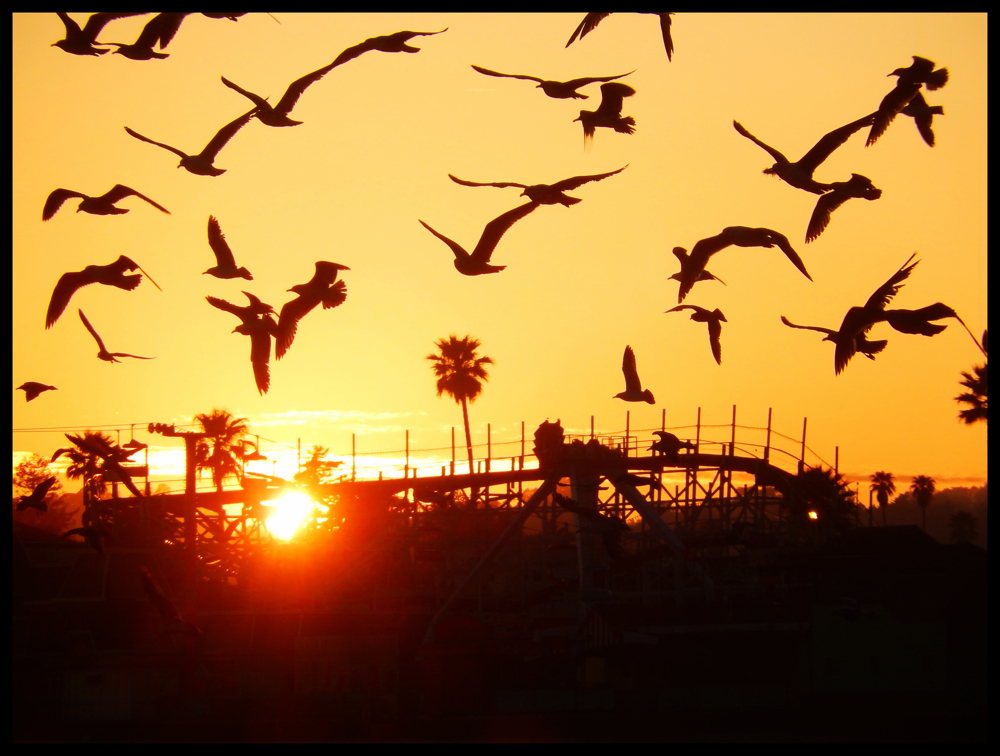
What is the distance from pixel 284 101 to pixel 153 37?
1.92 m

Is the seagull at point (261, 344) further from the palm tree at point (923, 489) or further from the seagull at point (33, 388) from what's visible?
the palm tree at point (923, 489)

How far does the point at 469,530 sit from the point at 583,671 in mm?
13519

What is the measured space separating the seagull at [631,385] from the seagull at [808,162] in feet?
14.8

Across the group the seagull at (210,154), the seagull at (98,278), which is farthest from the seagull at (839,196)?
the seagull at (98,278)

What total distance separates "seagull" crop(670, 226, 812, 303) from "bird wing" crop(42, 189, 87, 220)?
340 inches

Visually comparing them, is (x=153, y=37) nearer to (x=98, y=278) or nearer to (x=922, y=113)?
(x=98, y=278)

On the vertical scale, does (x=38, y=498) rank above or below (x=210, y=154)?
A: below

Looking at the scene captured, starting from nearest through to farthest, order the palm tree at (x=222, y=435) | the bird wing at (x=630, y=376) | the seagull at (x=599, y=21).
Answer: the seagull at (x=599, y=21), the bird wing at (x=630, y=376), the palm tree at (x=222, y=435)

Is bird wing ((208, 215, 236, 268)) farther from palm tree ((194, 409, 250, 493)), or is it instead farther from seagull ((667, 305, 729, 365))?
palm tree ((194, 409, 250, 493))

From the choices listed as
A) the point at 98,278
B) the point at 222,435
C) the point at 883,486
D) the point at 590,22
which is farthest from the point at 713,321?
the point at 883,486

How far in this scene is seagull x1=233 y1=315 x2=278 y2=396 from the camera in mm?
16047

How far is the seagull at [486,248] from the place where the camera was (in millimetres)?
15242

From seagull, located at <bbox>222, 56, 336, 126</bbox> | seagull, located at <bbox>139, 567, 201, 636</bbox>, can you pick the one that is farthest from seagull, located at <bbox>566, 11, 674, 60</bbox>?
seagull, located at <bbox>139, 567, 201, 636</bbox>

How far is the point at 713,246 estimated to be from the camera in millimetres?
15461
